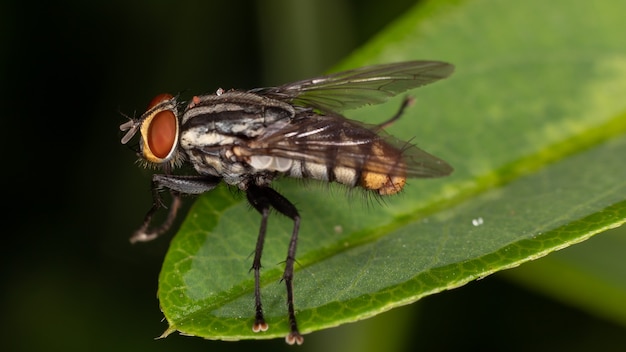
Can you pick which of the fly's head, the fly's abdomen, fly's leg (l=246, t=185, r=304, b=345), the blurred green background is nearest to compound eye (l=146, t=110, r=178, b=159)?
the fly's head

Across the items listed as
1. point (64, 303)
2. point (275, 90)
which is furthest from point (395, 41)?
point (64, 303)

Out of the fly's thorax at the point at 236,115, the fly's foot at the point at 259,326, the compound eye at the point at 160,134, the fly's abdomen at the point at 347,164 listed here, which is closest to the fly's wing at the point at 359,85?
the fly's thorax at the point at 236,115

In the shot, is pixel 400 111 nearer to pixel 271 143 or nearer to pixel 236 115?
pixel 271 143

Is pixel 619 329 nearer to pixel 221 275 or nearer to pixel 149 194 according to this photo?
pixel 221 275

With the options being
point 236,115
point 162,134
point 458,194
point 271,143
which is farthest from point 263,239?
point 458,194

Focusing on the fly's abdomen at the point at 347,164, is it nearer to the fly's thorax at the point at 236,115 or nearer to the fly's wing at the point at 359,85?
the fly's thorax at the point at 236,115
